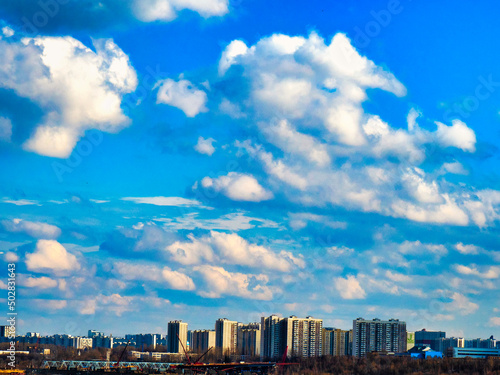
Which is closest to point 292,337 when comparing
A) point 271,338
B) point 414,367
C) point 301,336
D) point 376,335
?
point 301,336

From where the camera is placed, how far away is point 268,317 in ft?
650

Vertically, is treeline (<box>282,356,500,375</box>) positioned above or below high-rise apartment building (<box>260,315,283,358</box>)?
above

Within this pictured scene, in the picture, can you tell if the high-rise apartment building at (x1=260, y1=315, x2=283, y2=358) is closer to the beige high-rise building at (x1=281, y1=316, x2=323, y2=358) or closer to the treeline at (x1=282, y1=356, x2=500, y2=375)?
the beige high-rise building at (x1=281, y1=316, x2=323, y2=358)

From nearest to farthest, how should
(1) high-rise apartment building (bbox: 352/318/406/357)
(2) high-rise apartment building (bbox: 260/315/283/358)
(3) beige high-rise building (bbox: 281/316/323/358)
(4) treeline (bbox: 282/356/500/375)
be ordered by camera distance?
(4) treeline (bbox: 282/356/500/375) < (1) high-rise apartment building (bbox: 352/318/406/357) < (3) beige high-rise building (bbox: 281/316/323/358) < (2) high-rise apartment building (bbox: 260/315/283/358)

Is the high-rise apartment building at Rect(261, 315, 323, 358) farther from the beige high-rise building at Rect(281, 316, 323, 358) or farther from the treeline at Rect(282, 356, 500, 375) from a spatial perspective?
the treeline at Rect(282, 356, 500, 375)

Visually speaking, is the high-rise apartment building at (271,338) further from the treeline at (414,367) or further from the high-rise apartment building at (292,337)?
the treeline at (414,367)

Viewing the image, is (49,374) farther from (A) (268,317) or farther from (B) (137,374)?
(A) (268,317)

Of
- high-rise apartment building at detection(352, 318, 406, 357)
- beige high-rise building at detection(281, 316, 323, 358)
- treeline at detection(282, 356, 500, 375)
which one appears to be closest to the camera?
treeline at detection(282, 356, 500, 375)

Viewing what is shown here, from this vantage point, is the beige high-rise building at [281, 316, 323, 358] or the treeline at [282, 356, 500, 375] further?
the beige high-rise building at [281, 316, 323, 358]

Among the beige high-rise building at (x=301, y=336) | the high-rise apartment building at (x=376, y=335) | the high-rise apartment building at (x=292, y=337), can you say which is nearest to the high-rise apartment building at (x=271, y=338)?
the high-rise apartment building at (x=292, y=337)

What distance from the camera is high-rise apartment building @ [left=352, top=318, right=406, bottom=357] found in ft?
582

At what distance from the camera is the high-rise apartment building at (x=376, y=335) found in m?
177

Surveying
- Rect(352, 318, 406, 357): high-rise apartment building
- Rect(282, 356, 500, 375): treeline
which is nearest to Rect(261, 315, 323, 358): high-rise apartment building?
Rect(352, 318, 406, 357): high-rise apartment building

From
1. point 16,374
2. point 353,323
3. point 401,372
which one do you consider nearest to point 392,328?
point 353,323
